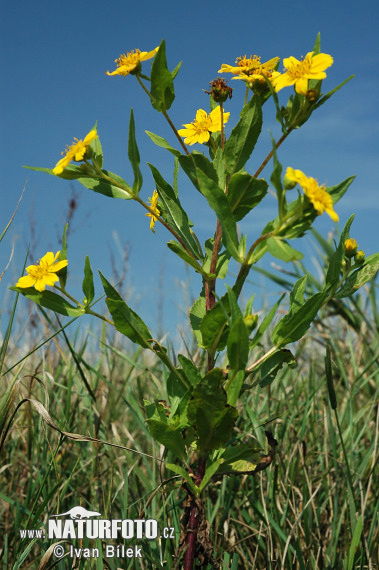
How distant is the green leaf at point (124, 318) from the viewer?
1.17 metres

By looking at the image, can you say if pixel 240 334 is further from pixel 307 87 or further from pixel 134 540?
pixel 134 540

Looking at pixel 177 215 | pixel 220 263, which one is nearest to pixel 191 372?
pixel 220 263

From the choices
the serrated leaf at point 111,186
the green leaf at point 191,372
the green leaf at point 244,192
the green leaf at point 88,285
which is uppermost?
the serrated leaf at point 111,186

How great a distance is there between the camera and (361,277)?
1312 millimetres

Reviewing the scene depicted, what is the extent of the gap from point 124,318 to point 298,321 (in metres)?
0.36

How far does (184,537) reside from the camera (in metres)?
1.20

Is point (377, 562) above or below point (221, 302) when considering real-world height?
below

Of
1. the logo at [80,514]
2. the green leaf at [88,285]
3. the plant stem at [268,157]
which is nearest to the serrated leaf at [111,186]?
the green leaf at [88,285]

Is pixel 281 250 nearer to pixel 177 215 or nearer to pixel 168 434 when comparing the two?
pixel 177 215

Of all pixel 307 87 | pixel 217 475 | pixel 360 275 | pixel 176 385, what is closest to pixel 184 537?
pixel 217 475

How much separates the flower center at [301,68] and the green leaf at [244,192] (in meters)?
0.21

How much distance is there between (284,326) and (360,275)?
0.84 feet

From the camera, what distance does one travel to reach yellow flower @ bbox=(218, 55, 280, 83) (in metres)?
1.19

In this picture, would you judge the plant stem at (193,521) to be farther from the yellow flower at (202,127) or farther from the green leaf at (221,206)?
the yellow flower at (202,127)
